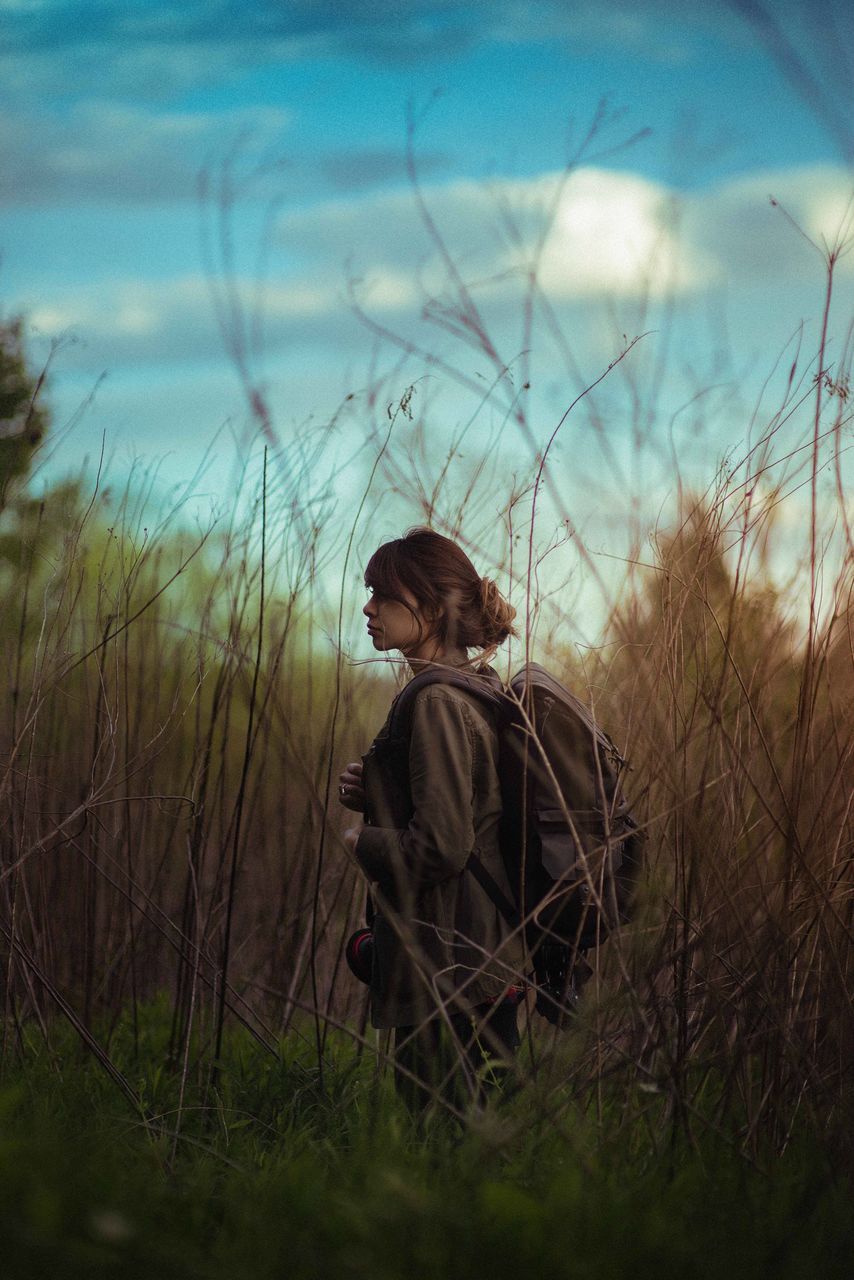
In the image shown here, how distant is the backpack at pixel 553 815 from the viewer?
2064mm

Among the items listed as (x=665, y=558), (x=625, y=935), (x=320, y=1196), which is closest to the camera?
(x=320, y=1196)

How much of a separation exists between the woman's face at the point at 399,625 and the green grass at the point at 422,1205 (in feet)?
2.65

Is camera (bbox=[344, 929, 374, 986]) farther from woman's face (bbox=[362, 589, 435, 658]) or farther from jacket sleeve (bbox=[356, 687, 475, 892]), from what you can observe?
woman's face (bbox=[362, 589, 435, 658])

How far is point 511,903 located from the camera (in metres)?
2.18

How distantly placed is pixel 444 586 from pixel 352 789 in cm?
43

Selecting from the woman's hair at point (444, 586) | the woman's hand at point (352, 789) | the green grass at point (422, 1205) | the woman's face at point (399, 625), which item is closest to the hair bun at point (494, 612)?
the woman's hair at point (444, 586)

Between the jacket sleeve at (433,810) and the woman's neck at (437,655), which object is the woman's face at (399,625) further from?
the jacket sleeve at (433,810)

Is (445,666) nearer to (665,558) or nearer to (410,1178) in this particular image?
(665,558)

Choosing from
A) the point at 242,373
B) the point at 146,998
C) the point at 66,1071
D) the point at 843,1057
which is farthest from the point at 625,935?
the point at 146,998

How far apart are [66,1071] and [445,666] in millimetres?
1371

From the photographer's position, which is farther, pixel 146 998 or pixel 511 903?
pixel 146 998

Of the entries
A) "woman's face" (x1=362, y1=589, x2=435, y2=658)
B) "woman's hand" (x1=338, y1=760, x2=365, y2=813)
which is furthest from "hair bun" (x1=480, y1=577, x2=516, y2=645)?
"woman's hand" (x1=338, y1=760, x2=365, y2=813)

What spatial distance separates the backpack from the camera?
2064mm

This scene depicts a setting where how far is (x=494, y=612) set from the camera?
7.67 ft
